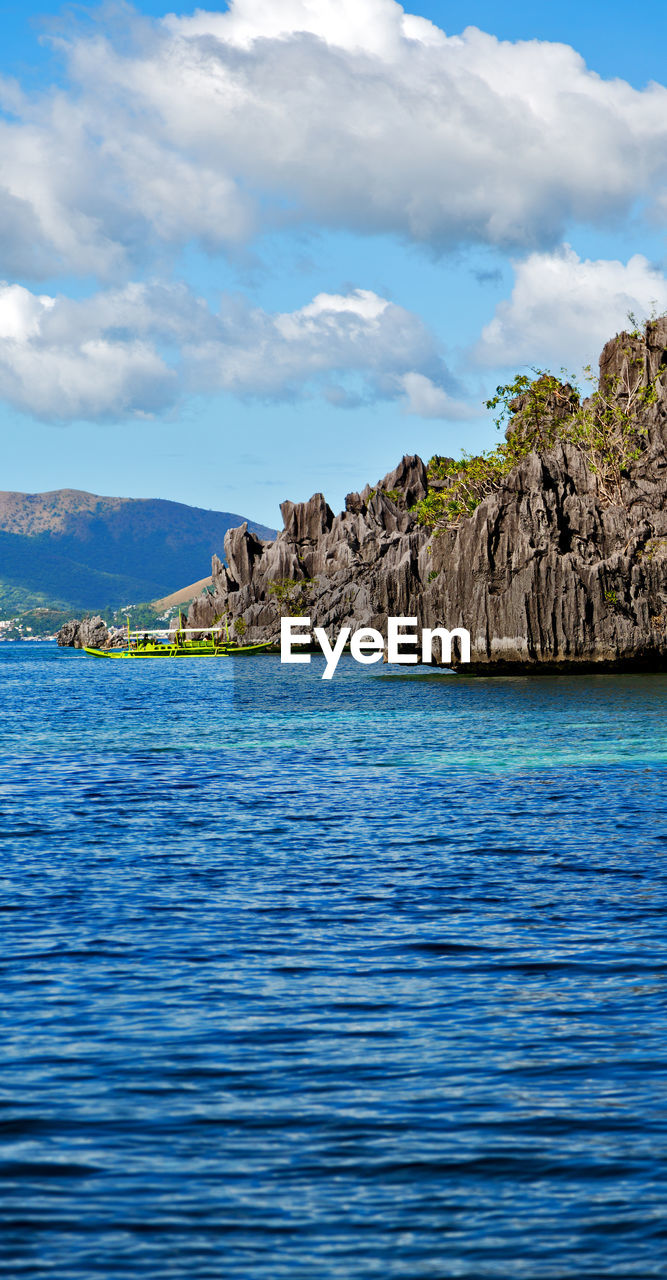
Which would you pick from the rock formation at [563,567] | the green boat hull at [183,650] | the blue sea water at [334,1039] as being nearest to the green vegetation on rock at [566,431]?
the rock formation at [563,567]

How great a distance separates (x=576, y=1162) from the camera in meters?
9.47

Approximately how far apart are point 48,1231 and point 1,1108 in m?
2.41

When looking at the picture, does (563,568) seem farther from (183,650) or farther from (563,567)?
(183,650)

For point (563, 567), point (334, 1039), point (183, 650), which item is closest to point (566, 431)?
point (563, 567)

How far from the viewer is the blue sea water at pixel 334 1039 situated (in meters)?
8.45

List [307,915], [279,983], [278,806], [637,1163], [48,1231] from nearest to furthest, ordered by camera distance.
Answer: [48,1231] < [637,1163] < [279,983] < [307,915] < [278,806]

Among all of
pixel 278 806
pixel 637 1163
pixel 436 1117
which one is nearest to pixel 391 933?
pixel 436 1117

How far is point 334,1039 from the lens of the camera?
12.3 metres

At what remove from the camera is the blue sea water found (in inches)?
333

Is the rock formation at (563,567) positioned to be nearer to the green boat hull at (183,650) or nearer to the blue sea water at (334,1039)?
the blue sea water at (334,1039)

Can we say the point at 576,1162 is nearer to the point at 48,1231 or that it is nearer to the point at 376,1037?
Answer: the point at 376,1037

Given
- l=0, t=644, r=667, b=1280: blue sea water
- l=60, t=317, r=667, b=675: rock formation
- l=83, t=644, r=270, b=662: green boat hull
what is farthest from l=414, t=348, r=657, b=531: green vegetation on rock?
l=0, t=644, r=667, b=1280: blue sea water

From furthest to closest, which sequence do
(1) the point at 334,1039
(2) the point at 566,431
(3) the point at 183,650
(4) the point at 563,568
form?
(3) the point at 183,650 → (2) the point at 566,431 → (4) the point at 563,568 → (1) the point at 334,1039

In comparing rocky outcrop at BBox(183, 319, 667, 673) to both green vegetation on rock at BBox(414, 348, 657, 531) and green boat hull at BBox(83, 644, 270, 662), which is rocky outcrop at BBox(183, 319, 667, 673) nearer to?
green vegetation on rock at BBox(414, 348, 657, 531)
